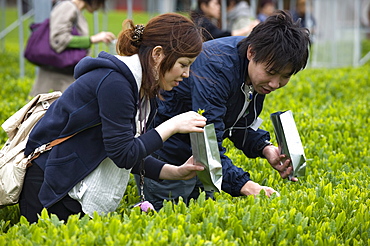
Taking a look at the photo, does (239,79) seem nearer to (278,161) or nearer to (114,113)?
(278,161)

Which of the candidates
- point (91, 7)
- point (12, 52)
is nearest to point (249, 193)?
point (91, 7)

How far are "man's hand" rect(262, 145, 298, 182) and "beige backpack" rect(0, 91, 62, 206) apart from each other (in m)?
1.37

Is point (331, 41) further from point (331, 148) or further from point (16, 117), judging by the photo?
point (16, 117)

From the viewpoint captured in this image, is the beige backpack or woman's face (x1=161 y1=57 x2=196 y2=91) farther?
the beige backpack

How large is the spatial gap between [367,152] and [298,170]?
6.20 ft

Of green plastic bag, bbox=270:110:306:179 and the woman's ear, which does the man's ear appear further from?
the woman's ear

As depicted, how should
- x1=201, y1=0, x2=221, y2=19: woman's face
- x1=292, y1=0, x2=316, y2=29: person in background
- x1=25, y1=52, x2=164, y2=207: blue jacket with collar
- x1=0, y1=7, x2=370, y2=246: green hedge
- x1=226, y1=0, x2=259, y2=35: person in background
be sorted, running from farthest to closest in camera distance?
x1=292, y1=0, x2=316, y2=29: person in background, x1=226, y1=0, x2=259, y2=35: person in background, x1=201, y1=0, x2=221, y2=19: woman's face, x1=25, y1=52, x2=164, y2=207: blue jacket with collar, x1=0, y1=7, x2=370, y2=246: green hedge

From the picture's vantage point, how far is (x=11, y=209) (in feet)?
12.5

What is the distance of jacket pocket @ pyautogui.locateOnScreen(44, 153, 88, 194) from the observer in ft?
9.66

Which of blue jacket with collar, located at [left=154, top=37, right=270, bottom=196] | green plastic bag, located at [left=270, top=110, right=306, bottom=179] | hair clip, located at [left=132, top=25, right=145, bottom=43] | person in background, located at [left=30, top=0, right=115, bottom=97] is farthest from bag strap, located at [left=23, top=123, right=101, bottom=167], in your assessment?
person in background, located at [left=30, top=0, right=115, bottom=97]

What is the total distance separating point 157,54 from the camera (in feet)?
9.59

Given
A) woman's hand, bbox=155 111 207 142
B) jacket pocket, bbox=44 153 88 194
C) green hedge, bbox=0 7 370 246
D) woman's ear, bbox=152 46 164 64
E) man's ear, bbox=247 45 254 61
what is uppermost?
woman's ear, bbox=152 46 164 64

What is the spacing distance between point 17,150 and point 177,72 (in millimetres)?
988

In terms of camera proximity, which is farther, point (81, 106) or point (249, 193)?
point (249, 193)
